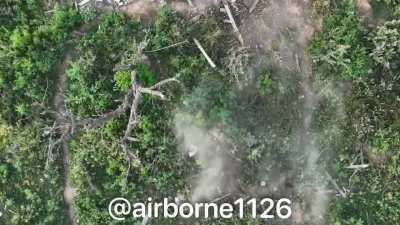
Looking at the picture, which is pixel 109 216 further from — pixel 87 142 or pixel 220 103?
pixel 220 103

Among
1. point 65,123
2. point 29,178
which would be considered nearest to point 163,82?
point 65,123

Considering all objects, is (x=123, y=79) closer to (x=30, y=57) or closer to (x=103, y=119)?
(x=103, y=119)

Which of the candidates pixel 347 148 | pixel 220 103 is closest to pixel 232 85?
pixel 220 103

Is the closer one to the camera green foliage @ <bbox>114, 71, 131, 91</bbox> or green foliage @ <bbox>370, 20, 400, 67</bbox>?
green foliage @ <bbox>370, 20, 400, 67</bbox>

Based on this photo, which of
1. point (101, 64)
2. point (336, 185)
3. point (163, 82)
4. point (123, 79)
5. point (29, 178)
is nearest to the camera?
point (163, 82)

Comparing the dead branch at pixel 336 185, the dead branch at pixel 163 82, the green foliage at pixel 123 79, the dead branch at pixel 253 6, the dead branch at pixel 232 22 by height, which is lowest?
the dead branch at pixel 336 185

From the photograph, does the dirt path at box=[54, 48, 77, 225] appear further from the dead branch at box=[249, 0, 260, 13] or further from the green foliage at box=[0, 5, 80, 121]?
the dead branch at box=[249, 0, 260, 13]

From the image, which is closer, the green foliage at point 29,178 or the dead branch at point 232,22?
the dead branch at point 232,22

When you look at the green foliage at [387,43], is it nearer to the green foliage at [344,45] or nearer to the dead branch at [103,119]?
the green foliage at [344,45]

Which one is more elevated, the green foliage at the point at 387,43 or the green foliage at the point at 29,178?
the green foliage at the point at 387,43

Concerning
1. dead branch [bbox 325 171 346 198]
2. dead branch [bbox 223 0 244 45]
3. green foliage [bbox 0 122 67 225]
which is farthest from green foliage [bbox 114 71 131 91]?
dead branch [bbox 325 171 346 198]

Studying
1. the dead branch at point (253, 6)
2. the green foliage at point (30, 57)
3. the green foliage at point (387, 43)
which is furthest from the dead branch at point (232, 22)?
the green foliage at point (30, 57)

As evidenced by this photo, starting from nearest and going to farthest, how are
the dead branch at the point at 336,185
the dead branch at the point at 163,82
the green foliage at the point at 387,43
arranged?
1. the dead branch at the point at 163,82
2. the green foliage at the point at 387,43
3. the dead branch at the point at 336,185
